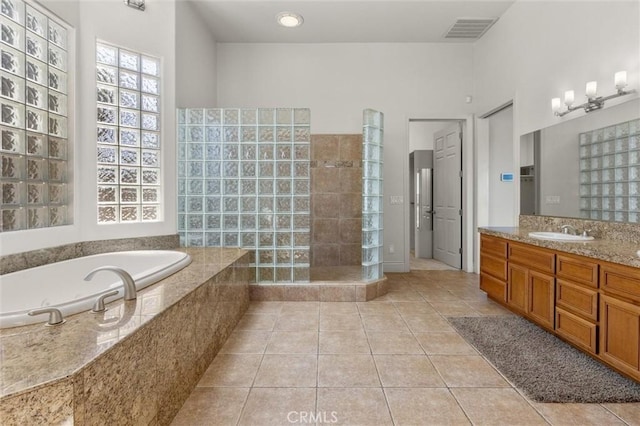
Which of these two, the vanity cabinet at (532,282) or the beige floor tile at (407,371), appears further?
the vanity cabinet at (532,282)

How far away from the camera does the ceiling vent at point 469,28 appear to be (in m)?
3.84

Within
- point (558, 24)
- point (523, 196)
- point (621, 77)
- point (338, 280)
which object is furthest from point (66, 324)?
point (558, 24)

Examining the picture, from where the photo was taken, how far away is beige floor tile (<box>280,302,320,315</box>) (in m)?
2.99

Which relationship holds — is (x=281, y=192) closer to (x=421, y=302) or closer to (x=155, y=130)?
(x=155, y=130)

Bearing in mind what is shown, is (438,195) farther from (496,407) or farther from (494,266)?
(496,407)

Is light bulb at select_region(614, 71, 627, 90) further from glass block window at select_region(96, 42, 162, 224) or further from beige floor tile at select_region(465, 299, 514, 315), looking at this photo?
glass block window at select_region(96, 42, 162, 224)

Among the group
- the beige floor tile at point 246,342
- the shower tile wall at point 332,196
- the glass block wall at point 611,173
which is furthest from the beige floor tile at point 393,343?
the shower tile wall at point 332,196

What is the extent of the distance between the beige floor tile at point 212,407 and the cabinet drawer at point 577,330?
2.11 metres

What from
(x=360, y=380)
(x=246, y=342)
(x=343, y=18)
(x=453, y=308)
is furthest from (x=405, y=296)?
(x=343, y=18)

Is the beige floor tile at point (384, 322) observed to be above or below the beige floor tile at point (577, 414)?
above

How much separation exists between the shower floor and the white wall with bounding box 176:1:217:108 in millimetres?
2404

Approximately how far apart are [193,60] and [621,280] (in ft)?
13.9

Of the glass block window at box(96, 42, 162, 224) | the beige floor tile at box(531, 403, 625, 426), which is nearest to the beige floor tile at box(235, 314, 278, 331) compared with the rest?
the glass block window at box(96, 42, 162, 224)

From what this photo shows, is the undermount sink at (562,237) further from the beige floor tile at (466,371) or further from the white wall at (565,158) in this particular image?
the beige floor tile at (466,371)
